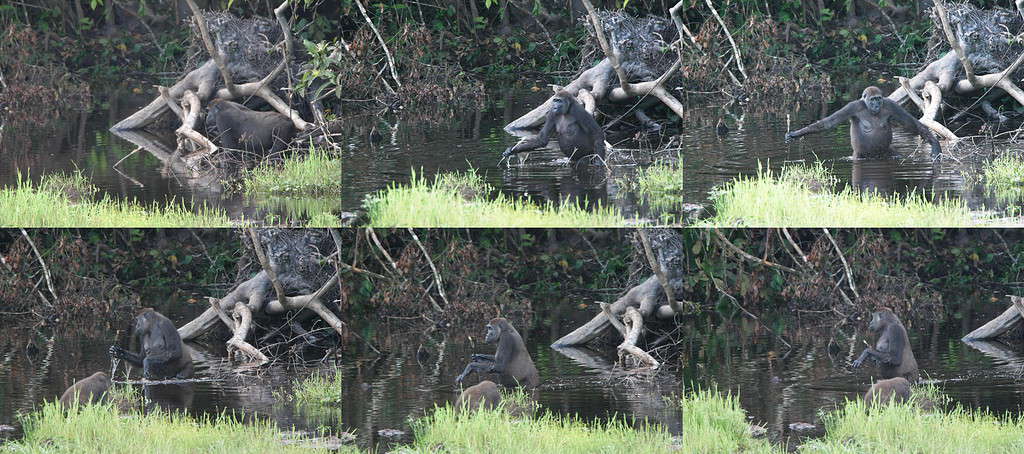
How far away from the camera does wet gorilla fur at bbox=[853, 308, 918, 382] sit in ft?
23.6

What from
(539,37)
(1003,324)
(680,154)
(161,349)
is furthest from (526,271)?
(1003,324)

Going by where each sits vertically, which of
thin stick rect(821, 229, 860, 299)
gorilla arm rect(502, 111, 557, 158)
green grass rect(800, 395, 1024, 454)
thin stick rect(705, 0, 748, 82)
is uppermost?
thin stick rect(705, 0, 748, 82)

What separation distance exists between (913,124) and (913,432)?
5.73 ft

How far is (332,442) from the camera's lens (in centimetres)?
699

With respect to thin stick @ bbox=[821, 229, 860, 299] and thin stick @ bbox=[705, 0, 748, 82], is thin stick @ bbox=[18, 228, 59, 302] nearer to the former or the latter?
thin stick @ bbox=[705, 0, 748, 82]

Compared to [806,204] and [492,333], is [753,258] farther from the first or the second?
[492,333]

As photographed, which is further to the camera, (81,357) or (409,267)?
(81,357)

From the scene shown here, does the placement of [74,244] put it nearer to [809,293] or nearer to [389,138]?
[389,138]

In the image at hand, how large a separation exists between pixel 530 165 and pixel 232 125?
6.03ft

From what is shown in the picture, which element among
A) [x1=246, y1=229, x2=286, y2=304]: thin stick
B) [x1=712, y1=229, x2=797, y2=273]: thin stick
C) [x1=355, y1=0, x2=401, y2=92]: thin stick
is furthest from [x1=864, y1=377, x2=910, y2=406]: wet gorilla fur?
[x1=246, y1=229, x2=286, y2=304]: thin stick

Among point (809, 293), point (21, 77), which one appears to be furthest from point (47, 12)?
point (809, 293)

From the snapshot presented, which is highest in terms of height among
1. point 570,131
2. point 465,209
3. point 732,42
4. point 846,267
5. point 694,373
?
point 732,42

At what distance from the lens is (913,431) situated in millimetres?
6906

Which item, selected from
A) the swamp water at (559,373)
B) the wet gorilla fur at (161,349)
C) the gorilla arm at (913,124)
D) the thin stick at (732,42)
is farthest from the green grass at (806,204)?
the wet gorilla fur at (161,349)
